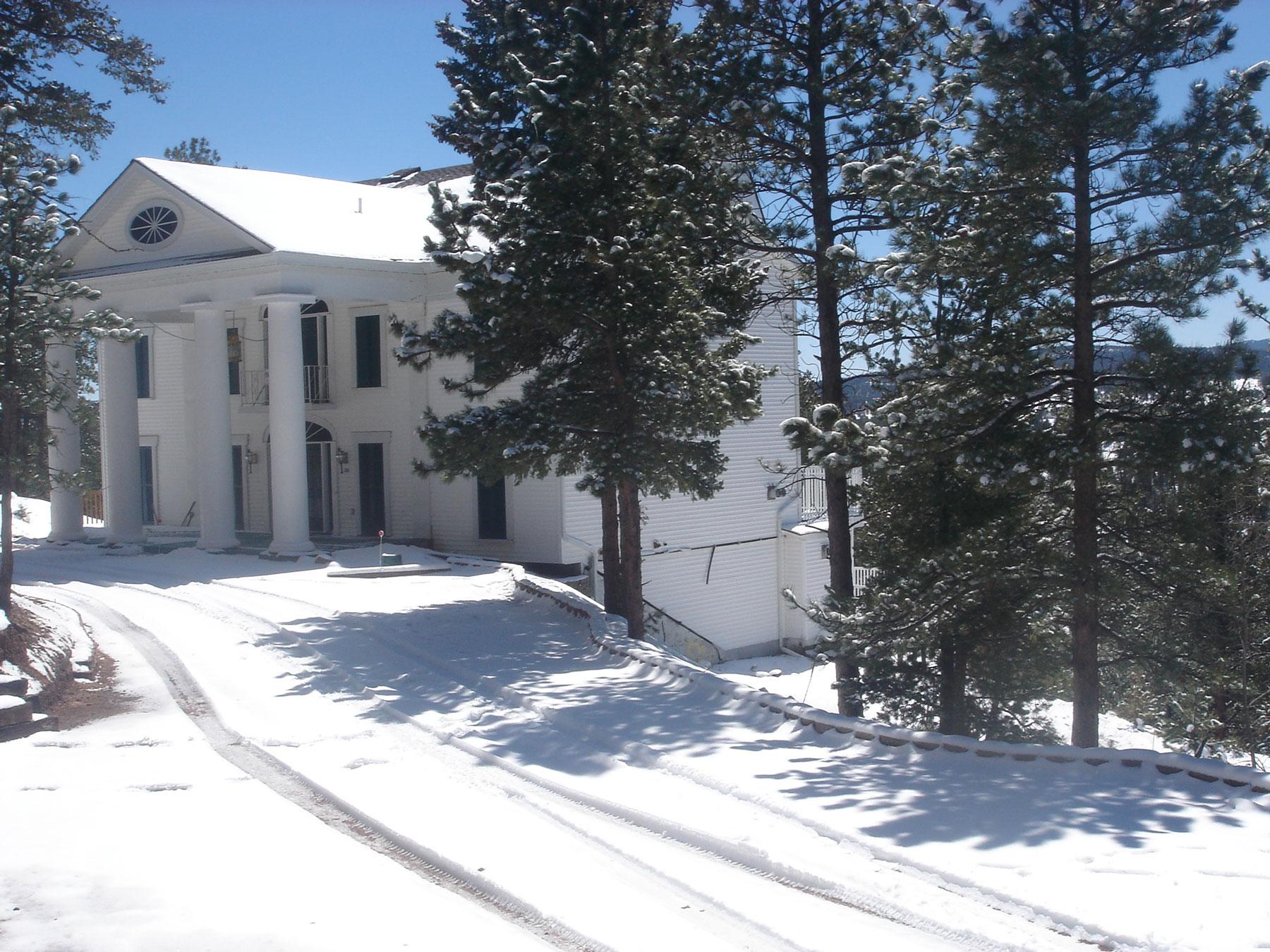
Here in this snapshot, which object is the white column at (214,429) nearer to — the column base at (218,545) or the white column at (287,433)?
the column base at (218,545)

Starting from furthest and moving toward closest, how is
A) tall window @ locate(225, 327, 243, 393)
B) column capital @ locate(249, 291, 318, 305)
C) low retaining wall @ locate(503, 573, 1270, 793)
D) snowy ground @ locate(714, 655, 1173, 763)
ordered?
tall window @ locate(225, 327, 243, 393) → column capital @ locate(249, 291, 318, 305) → snowy ground @ locate(714, 655, 1173, 763) → low retaining wall @ locate(503, 573, 1270, 793)

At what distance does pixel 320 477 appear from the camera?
23969 mm

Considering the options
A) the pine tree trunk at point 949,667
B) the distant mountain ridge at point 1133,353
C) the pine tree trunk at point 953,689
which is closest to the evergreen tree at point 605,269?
the distant mountain ridge at point 1133,353

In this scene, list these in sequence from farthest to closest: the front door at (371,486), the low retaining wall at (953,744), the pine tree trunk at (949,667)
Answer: the front door at (371,486)
the pine tree trunk at (949,667)
the low retaining wall at (953,744)

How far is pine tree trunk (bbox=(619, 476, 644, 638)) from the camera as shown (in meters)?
13.2

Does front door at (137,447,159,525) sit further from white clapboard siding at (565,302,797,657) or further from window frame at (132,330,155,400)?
white clapboard siding at (565,302,797,657)

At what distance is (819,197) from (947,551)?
453 cm

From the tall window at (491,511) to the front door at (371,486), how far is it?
286 centimetres

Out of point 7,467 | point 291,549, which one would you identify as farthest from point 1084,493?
point 291,549

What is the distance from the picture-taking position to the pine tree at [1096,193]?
339 inches

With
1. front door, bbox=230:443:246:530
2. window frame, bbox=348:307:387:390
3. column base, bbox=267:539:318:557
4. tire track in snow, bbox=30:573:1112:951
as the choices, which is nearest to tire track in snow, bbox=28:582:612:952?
tire track in snow, bbox=30:573:1112:951

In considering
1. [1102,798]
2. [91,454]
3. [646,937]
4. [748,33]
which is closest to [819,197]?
[748,33]

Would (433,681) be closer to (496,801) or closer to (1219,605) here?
(496,801)

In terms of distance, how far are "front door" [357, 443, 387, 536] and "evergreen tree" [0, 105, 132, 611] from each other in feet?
36.3
